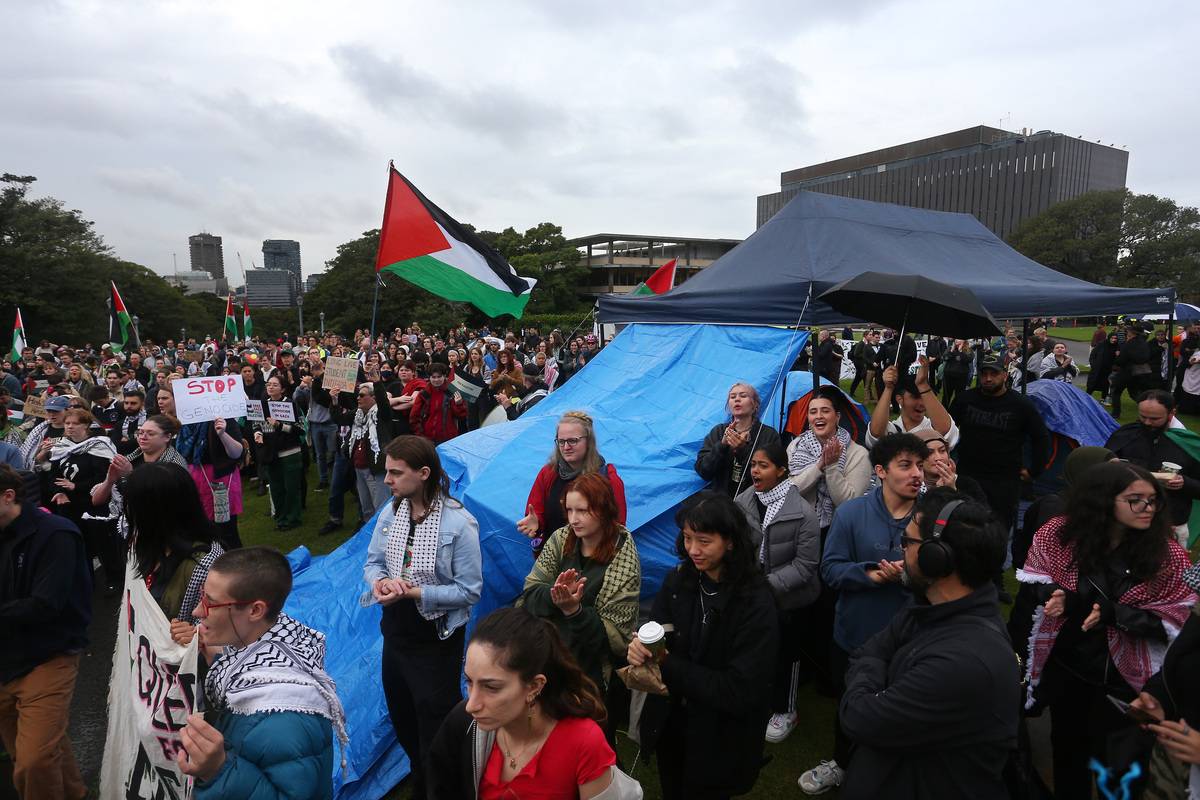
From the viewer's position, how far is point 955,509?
1.96 metres

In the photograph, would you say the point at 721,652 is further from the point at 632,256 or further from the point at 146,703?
the point at 632,256

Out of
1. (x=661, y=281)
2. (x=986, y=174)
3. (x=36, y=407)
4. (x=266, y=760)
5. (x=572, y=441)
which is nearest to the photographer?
(x=266, y=760)

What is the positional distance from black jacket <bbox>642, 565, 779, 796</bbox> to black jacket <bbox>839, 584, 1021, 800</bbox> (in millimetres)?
458

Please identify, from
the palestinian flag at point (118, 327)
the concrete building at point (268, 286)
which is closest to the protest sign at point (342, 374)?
the palestinian flag at point (118, 327)

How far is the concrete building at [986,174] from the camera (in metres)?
73.2

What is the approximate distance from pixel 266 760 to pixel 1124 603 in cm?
310

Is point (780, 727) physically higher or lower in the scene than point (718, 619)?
lower

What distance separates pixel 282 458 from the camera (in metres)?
7.38

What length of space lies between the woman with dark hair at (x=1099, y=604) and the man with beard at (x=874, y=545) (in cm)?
57

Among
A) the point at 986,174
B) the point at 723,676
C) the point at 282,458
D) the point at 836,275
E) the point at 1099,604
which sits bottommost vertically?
the point at 282,458

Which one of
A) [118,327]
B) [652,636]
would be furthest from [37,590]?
[118,327]

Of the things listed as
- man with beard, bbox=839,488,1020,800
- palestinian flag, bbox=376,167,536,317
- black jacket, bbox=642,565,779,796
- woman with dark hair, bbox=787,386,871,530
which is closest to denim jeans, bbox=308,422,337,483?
palestinian flag, bbox=376,167,536,317

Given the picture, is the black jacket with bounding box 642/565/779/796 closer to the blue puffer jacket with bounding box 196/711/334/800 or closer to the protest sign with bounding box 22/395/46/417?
the blue puffer jacket with bounding box 196/711/334/800

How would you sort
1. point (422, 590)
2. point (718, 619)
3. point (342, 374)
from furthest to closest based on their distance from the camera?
point (342, 374) → point (422, 590) → point (718, 619)
